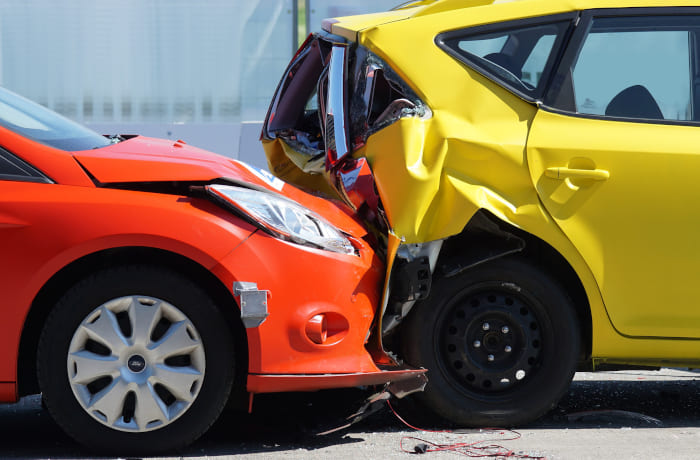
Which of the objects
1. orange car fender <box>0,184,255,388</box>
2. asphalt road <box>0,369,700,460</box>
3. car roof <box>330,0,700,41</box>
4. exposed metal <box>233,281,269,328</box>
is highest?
car roof <box>330,0,700,41</box>

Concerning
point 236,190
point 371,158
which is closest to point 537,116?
point 371,158

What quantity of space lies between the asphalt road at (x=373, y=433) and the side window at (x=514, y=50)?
1.47m

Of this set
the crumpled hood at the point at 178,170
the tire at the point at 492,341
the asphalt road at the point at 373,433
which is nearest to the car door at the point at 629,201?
the tire at the point at 492,341

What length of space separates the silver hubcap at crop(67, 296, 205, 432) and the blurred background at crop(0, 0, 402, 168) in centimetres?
744

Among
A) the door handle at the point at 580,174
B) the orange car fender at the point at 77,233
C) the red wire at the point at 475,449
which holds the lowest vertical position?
the red wire at the point at 475,449

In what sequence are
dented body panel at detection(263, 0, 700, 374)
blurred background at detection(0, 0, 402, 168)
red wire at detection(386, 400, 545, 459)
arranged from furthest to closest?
blurred background at detection(0, 0, 402, 168)
dented body panel at detection(263, 0, 700, 374)
red wire at detection(386, 400, 545, 459)

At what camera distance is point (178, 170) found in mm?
4254

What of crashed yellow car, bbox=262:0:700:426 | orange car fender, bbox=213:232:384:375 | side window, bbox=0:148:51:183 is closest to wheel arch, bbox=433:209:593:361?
crashed yellow car, bbox=262:0:700:426

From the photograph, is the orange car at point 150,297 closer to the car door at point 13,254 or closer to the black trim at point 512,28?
the car door at point 13,254

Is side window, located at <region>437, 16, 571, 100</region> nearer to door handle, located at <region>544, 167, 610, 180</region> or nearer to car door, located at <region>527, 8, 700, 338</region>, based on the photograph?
car door, located at <region>527, 8, 700, 338</region>

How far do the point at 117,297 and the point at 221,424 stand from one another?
994mm

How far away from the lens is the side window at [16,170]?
162 inches

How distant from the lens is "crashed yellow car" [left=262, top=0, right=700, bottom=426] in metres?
4.55

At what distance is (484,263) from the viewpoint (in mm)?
4652
